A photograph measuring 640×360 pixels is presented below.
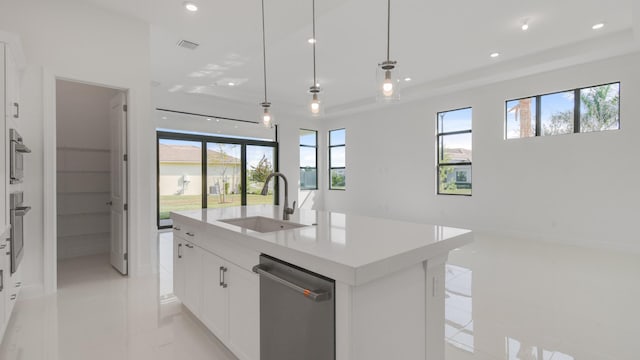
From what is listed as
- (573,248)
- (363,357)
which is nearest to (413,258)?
(363,357)

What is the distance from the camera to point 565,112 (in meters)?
5.28

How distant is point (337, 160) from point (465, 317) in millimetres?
7315

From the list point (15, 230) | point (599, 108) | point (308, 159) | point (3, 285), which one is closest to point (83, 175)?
point (15, 230)

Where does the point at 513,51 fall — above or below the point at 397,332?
above

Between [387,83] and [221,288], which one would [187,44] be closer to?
[387,83]

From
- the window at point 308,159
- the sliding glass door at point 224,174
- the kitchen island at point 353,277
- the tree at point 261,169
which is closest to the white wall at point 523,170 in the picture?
the window at point 308,159

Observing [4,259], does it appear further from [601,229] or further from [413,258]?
[601,229]

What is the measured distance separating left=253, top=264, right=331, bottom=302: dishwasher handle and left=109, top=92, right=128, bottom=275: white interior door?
2916 mm

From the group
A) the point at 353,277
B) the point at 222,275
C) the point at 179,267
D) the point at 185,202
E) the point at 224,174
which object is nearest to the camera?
the point at 353,277

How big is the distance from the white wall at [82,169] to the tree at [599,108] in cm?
747

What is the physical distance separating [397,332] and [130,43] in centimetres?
409

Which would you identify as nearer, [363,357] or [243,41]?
[363,357]

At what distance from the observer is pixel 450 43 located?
4488 mm

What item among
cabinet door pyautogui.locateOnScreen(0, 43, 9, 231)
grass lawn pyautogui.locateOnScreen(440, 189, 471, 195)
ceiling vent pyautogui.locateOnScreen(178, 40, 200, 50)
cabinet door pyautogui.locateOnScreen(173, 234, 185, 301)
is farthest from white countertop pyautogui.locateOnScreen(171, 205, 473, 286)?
grass lawn pyautogui.locateOnScreen(440, 189, 471, 195)
